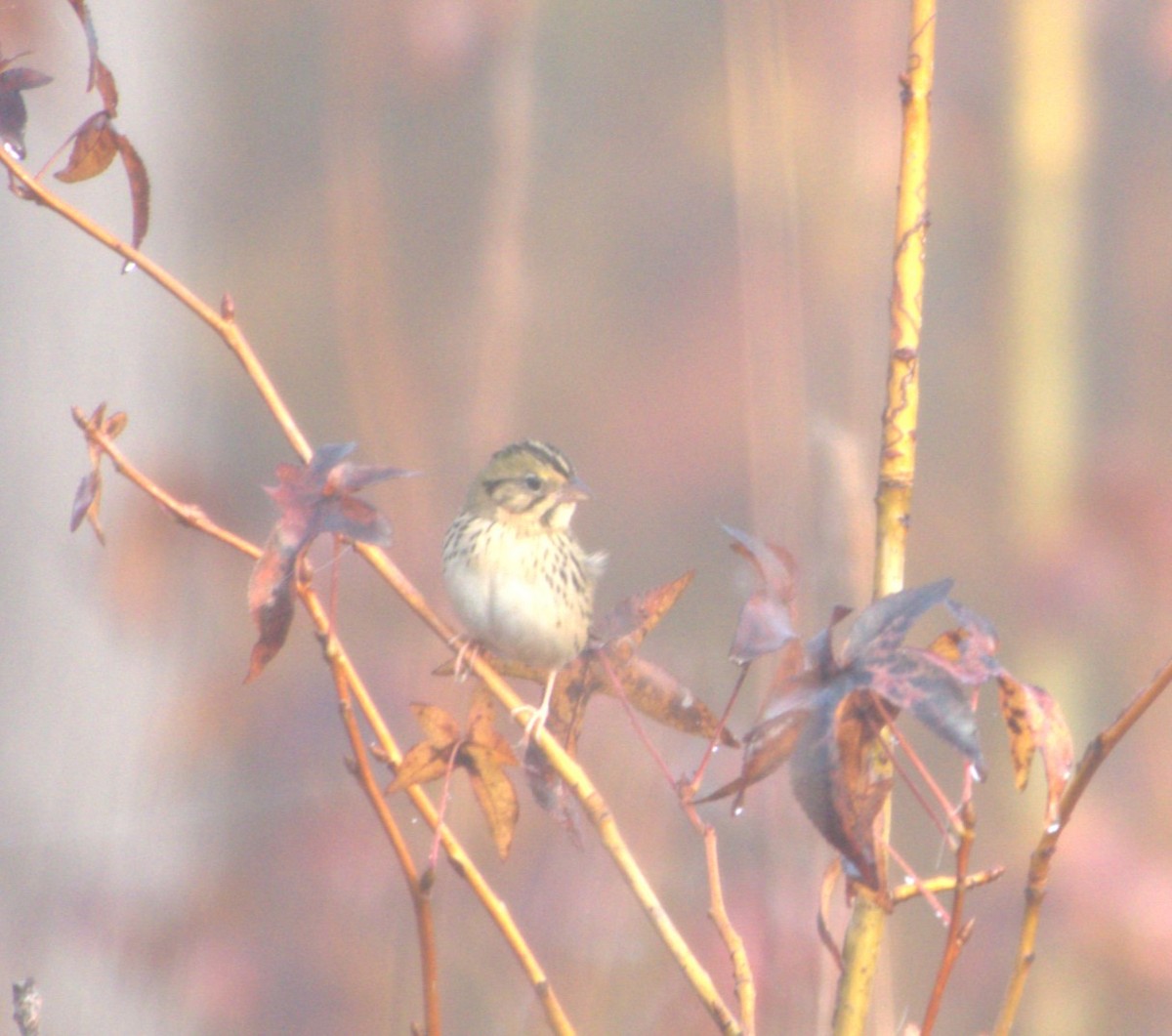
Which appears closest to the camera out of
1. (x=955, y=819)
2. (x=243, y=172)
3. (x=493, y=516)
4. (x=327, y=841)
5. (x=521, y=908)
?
(x=955, y=819)

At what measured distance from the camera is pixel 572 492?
45.2 inches

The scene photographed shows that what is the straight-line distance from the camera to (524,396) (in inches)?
68.2

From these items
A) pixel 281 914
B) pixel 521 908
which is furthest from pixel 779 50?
pixel 281 914

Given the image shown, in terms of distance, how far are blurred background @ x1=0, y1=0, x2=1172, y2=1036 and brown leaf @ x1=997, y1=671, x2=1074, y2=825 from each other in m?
0.89

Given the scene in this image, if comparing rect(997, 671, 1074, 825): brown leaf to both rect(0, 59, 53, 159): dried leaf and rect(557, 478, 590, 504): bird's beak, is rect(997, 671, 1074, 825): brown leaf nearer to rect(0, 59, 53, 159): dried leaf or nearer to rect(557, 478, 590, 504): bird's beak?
rect(0, 59, 53, 159): dried leaf

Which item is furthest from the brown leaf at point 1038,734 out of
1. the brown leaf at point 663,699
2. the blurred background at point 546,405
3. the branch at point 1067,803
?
the blurred background at point 546,405

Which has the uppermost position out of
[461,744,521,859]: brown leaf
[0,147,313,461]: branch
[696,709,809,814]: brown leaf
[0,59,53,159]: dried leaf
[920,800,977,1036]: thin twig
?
[0,59,53,159]: dried leaf

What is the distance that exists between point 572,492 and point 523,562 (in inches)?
2.6

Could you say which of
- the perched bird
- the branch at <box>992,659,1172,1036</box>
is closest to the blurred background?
the perched bird

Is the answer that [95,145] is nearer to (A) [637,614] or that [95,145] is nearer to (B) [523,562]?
(A) [637,614]

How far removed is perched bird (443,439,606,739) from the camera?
1.10 m

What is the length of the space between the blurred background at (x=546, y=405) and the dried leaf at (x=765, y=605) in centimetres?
84

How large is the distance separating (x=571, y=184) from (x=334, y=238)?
30 cm

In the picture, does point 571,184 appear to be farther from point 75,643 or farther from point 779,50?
point 75,643
